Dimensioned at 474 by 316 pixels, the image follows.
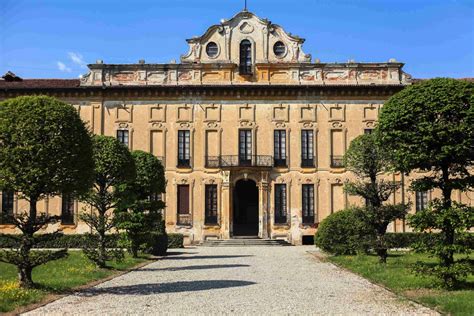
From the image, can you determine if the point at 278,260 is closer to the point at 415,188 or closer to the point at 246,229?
the point at 415,188

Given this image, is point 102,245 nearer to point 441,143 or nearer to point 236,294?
point 236,294

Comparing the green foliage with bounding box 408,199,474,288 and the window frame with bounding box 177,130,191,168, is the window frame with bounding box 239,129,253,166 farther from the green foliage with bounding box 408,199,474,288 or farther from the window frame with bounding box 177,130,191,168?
the green foliage with bounding box 408,199,474,288

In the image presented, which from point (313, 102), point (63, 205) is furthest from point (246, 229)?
point (63, 205)

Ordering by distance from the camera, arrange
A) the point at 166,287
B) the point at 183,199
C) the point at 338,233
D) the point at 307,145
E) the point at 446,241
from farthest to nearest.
Result: the point at 307,145 < the point at 183,199 < the point at 338,233 < the point at 166,287 < the point at 446,241

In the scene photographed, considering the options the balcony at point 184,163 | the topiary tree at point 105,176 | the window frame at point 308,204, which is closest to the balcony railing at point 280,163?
the window frame at point 308,204

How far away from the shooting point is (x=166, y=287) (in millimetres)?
13164

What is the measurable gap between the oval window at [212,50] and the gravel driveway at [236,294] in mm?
19902

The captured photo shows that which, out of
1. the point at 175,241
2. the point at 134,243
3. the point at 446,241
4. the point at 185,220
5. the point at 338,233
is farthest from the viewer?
the point at 185,220

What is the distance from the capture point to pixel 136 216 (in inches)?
831

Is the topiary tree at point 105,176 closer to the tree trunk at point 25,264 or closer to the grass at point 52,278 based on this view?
the grass at point 52,278

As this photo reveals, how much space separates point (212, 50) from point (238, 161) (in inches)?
276

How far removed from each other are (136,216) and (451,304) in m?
13.5

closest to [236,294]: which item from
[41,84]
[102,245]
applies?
[102,245]

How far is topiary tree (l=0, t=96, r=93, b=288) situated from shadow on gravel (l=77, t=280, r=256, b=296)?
1.22 m
